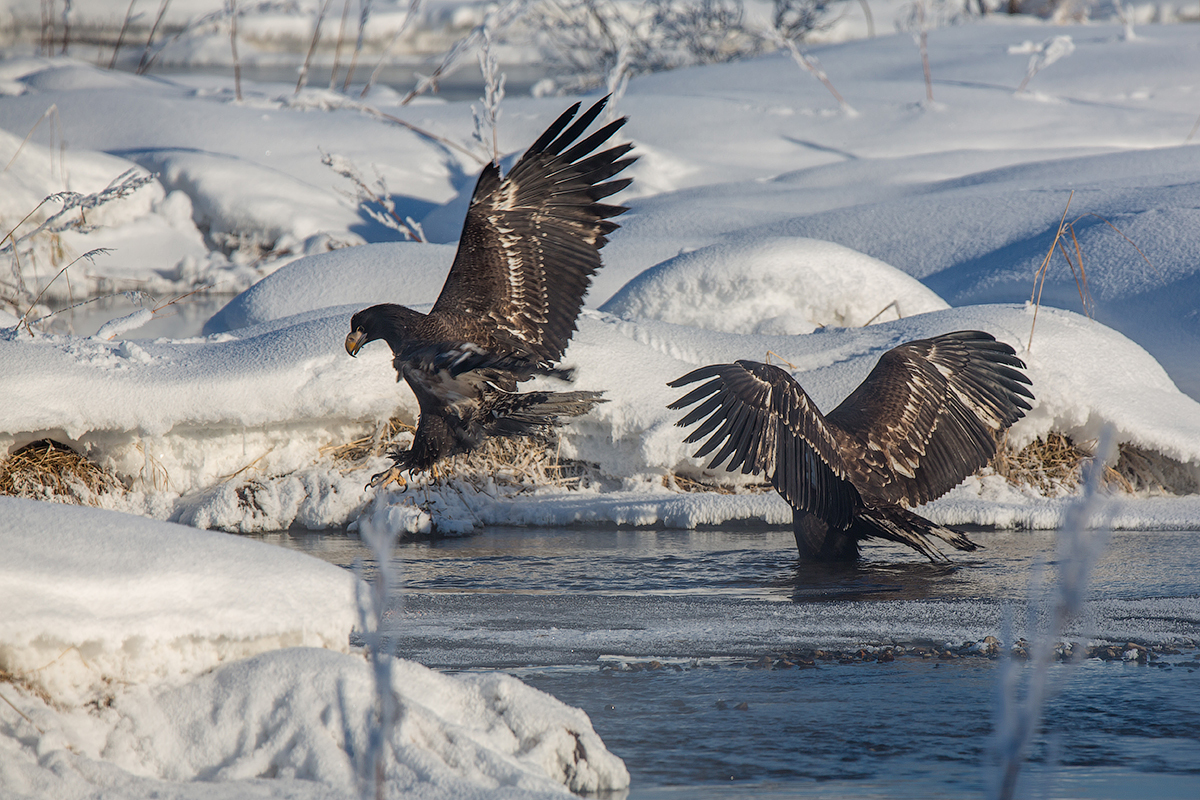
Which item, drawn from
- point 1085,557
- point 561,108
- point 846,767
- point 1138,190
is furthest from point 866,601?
point 561,108

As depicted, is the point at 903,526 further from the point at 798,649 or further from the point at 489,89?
the point at 489,89

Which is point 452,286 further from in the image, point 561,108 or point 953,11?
point 953,11

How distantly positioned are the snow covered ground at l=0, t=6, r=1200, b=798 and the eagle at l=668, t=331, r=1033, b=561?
0.52 m

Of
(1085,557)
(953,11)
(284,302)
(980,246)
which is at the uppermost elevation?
(953,11)

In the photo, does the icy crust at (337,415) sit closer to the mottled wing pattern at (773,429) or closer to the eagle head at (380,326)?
the eagle head at (380,326)

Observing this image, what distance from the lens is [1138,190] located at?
7.55 m

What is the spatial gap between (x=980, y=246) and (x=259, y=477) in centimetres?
454

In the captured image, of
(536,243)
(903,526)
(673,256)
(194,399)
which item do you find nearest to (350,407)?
(194,399)

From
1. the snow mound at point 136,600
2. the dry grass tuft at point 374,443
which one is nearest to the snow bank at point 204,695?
the snow mound at point 136,600

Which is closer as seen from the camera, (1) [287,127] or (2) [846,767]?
(2) [846,767]

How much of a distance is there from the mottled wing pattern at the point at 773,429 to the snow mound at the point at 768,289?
7.56ft

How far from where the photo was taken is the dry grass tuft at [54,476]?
4.86 m

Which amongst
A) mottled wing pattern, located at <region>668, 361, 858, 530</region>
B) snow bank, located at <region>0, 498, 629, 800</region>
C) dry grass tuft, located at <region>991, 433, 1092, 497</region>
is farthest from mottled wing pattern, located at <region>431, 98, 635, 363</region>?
snow bank, located at <region>0, 498, 629, 800</region>

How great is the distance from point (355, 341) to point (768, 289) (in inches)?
106
